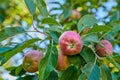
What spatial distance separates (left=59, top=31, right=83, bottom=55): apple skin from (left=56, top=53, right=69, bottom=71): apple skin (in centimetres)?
2

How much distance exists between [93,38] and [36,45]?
345 mm

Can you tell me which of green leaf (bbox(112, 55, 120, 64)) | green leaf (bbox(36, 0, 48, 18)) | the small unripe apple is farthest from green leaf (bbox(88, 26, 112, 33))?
the small unripe apple

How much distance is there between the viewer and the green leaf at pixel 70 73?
1577 millimetres

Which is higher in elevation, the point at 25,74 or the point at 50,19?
the point at 50,19

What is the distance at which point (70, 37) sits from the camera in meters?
1.50

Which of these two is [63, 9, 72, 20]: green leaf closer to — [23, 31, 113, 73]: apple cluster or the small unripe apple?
the small unripe apple

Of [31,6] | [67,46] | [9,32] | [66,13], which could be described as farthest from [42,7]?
[66,13]

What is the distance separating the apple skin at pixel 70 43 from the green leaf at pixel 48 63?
0.04 m

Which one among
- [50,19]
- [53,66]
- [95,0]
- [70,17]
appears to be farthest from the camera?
[95,0]

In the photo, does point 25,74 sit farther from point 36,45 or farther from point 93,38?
point 93,38

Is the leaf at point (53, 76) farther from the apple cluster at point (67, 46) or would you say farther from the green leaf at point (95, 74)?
the green leaf at point (95, 74)

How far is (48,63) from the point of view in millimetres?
Answer: 1471

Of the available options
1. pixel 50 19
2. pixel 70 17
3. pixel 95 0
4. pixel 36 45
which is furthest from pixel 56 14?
pixel 50 19

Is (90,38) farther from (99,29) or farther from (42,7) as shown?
(42,7)
